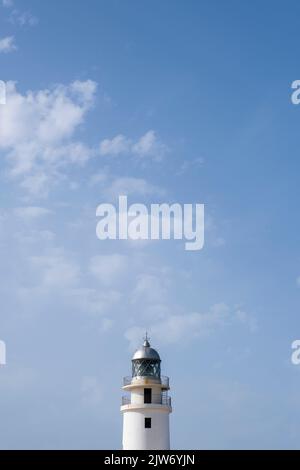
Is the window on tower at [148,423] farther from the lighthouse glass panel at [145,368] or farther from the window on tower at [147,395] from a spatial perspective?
the lighthouse glass panel at [145,368]

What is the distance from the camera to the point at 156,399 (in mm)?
54156

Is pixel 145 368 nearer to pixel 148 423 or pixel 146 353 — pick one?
pixel 146 353

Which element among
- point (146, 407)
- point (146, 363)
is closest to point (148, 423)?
point (146, 407)

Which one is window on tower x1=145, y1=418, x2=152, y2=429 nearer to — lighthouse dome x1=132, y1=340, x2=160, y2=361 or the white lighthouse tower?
the white lighthouse tower

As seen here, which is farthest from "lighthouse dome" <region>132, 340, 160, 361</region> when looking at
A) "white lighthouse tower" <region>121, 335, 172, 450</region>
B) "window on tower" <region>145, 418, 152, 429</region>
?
"window on tower" <region>145, 418, 152, 429</region>

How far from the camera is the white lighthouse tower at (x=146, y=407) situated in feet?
172

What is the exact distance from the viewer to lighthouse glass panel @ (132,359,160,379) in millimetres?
55194

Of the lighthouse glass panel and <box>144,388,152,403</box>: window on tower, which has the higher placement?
the lighthouse glass panel

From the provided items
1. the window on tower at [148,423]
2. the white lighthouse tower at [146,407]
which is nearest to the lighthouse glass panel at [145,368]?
the white lighthouse tower at [146,407]
